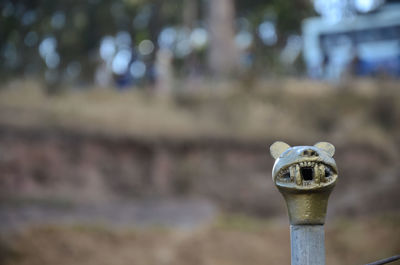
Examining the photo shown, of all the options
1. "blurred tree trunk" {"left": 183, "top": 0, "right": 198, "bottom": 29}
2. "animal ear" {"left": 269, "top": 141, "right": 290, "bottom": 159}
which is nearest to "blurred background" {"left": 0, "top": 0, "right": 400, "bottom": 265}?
"blurred tree trunk" {"left": 183, "top": 0, "right": 198, "bottom": 29}

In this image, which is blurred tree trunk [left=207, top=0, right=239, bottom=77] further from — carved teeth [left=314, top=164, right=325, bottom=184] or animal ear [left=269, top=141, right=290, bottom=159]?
carved teeth [left=314, top=164, right=325, bottom=184]

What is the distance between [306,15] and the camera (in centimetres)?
2725

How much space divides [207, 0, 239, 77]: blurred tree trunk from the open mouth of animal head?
57.1 feet

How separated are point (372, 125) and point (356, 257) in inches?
156

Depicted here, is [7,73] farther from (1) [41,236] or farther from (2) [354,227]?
(2) [354,227]

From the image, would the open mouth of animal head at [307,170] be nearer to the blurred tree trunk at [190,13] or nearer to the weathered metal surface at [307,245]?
the weathered metal surface at [307,245]

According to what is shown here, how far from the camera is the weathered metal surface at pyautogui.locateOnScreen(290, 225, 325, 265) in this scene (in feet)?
11.1

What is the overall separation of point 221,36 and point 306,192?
18.0 metres

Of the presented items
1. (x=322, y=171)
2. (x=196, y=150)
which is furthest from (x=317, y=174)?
(x=196, y=150)

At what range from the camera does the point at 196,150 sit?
17.8m

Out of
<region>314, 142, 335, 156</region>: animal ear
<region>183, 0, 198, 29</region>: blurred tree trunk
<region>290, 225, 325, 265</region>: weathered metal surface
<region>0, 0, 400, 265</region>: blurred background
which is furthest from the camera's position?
<region>183, 0, 198, 29</region>: blurred tree trunk

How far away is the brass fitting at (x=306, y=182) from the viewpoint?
345cm

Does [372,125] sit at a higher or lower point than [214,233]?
higher

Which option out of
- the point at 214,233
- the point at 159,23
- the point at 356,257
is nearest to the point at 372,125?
the point at 356,257
